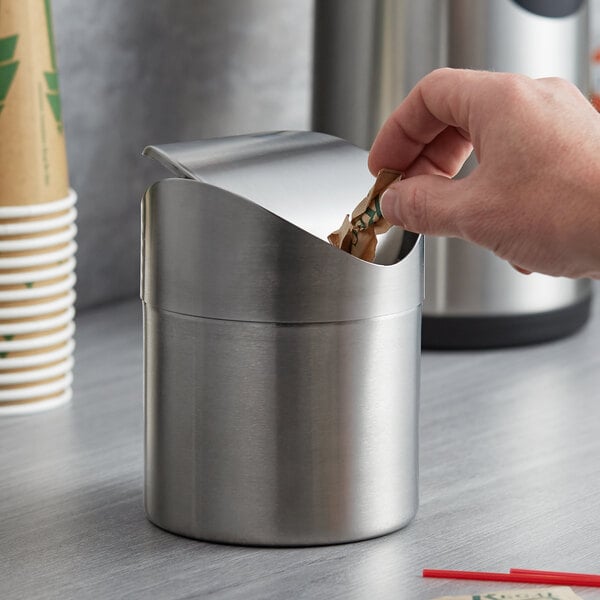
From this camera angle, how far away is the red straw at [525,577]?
63 cm

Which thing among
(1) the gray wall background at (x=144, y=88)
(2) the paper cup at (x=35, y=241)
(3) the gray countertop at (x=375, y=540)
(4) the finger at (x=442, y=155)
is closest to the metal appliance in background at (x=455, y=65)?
(3) the gray countertop at (x=375, y=540)

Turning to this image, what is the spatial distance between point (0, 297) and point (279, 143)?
291 mm

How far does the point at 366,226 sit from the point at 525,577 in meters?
0.19

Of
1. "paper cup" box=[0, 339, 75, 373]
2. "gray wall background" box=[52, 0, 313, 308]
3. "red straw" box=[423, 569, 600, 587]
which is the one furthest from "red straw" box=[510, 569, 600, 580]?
"gray wall background" box=[52, 0, 313, 308]

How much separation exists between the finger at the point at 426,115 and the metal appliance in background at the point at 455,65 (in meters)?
0.41

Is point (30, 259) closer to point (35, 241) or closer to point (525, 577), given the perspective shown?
point (35, 241)

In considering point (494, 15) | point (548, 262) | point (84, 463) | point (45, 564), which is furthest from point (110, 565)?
point (494, 15)

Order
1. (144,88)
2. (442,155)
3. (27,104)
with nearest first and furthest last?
(442,155)
(27,104)
(144,88)

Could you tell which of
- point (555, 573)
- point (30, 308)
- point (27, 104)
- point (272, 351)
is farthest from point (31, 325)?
point (555, 573)

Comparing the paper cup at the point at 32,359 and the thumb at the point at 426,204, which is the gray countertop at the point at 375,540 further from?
the thumb at the point at 426,204

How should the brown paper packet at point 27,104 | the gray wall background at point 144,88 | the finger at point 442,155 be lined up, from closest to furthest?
the finger at point 442,155
the brown paper packet at point 27,104
the gray wall background at point 144,88

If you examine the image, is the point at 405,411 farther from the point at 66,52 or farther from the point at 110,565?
the point at 66,52

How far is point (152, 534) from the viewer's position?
69 centimetres

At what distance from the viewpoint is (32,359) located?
35.7 inches
